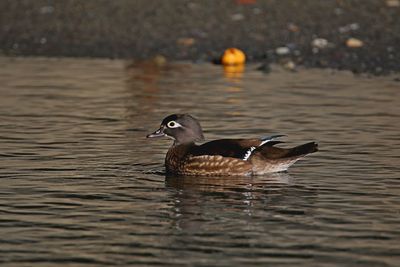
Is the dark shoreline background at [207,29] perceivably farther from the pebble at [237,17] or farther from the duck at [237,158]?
the duck at [237,158]

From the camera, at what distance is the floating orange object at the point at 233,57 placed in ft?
79.1

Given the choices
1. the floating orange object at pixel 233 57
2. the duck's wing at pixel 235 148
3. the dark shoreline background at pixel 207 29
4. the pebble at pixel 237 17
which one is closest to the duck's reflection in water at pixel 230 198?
the duck's wing at pixel 235 148

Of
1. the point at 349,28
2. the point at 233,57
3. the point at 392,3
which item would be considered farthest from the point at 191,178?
the point at 392,3

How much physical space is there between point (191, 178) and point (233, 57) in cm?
1079

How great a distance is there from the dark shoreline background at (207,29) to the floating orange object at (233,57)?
0.44 meters

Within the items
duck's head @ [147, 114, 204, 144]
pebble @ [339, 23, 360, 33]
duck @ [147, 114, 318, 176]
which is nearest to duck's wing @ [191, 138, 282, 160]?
duck @ [147, 114, 318, 176]

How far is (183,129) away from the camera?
1420cm

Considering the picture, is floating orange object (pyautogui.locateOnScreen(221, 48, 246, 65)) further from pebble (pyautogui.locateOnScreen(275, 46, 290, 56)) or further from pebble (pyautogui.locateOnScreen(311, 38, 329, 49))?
pebble (pyautogui.locateOnScreen(311, 38, 329, 49))

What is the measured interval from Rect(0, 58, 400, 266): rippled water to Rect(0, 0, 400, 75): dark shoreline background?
2.13 metres

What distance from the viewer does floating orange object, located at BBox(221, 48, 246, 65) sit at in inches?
949

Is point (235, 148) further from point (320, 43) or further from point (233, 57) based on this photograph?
point (320, 43)

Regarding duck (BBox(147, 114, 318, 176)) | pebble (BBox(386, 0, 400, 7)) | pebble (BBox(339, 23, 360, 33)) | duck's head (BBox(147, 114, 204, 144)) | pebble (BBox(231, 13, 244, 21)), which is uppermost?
pebble (BBox(386, 0, 400, 7))

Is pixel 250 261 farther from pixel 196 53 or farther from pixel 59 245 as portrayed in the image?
pixel 196 53

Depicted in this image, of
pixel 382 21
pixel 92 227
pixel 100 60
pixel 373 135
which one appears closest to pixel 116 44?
pixel 100 60
